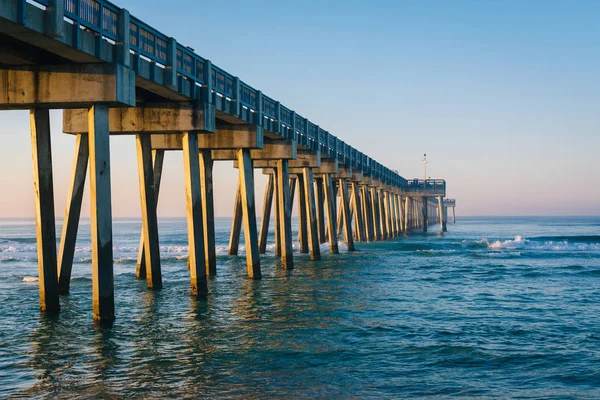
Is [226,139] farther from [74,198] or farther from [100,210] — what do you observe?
[100,210]

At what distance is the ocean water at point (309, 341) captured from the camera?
12.5 m

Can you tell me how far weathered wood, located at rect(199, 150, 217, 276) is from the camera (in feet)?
102

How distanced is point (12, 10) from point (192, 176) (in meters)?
9.87

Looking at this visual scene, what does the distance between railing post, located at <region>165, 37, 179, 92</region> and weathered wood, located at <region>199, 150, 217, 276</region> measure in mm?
10560

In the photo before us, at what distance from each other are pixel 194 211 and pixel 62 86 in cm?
668

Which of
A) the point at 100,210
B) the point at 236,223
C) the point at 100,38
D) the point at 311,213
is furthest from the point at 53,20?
the point at 236,223

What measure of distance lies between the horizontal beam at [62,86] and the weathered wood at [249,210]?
1133cm

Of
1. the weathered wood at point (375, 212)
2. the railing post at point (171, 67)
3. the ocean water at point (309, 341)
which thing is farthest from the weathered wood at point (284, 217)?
the weathered wood at point (375, 212)

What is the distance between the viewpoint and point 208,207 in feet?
103

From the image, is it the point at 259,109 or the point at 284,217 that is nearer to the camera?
the point at 259,109

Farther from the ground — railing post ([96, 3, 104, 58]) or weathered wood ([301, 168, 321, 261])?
railing post ([96, 3, 104, 58])

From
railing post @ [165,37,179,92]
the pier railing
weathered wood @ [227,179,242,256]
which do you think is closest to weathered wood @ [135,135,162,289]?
railing post @ [165,37,179,92]

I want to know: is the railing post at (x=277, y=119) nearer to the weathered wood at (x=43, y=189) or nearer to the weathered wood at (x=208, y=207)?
the weathered wood at (x=208, y=207)

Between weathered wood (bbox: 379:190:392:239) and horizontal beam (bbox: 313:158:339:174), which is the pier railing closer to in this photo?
weathered wood (bbox: 379:190:392:239)
